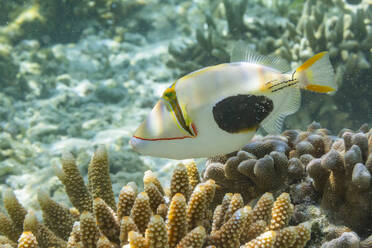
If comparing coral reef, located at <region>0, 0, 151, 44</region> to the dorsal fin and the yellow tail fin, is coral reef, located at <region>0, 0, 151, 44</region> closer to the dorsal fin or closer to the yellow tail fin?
the dorsal fin

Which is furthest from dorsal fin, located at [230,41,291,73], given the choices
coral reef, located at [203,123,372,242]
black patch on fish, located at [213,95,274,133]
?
coral reef, located at [203,123,372,242]

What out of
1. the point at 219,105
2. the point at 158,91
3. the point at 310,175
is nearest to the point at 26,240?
the point at 219,105

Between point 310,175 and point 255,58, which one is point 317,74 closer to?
point 255,58

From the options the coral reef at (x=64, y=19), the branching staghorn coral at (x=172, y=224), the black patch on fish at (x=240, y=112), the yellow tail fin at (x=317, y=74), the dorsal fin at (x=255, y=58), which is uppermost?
the coral reef at (x=64, y=19)

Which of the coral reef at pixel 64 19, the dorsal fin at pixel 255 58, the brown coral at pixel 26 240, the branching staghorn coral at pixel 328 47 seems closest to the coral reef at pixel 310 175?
the dorsal fin at pixel 255 58

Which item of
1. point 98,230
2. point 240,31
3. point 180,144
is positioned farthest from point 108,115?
point 180,144

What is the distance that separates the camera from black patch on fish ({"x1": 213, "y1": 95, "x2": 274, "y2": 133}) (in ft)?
4.96

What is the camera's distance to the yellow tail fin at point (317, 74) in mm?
1535

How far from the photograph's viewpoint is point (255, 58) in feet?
5.75

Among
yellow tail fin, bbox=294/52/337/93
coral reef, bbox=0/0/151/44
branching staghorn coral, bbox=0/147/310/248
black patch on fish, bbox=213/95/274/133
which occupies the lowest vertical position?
branching staghorn coral, bbox=0/147/310/248

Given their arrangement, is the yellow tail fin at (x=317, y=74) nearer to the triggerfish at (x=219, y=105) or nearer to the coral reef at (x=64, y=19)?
the triggerfish at (x=219, y=105)

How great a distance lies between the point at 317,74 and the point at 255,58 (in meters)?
0.36

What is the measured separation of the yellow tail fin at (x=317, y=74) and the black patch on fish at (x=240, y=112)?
198 mm

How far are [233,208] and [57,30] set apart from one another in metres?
10.9
